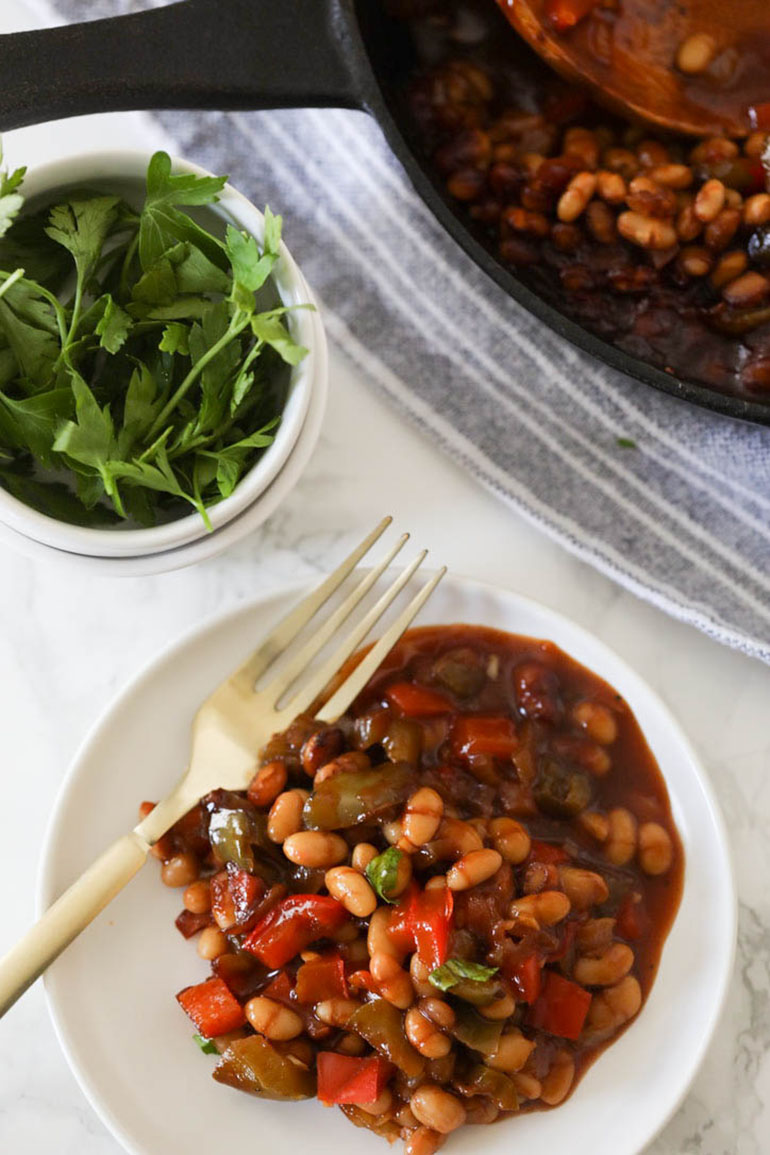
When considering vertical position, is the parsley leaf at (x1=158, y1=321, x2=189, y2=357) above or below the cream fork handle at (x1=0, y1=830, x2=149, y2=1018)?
above

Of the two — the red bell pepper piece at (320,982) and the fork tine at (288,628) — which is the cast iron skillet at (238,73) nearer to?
the fork tine at (288,628)

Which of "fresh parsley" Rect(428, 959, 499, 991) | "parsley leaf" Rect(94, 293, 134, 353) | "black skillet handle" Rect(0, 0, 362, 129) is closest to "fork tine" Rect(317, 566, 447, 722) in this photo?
"fresh parsley" Rect(428, 959, 499, 991)

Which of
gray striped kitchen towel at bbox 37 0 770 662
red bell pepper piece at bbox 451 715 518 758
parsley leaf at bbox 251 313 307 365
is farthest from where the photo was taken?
gray striped kitchen towel at bbox 37 0 770 662

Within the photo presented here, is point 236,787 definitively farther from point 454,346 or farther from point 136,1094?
point 454,346

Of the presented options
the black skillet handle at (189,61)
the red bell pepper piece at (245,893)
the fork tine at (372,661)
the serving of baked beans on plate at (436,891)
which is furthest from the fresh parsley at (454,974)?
the black skillet handle at (189,61)

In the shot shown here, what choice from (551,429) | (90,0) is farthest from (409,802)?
(90,0)

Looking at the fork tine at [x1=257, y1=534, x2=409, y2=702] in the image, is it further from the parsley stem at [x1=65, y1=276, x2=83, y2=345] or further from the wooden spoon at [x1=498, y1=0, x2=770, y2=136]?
the wooden spoon at [x1=498, y1=0, x2=770, y2=136]
